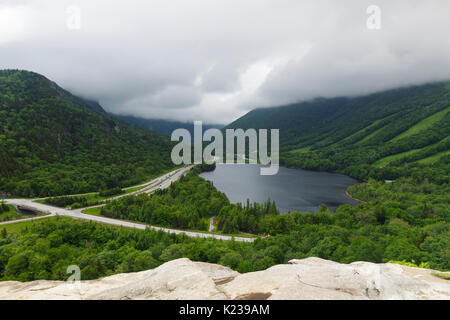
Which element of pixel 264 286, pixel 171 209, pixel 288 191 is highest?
pixel 264 286

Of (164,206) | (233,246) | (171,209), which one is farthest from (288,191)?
(233,246)

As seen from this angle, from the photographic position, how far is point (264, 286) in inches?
286

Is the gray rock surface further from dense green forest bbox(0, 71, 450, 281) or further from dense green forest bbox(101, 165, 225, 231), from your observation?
dense green forest bbox(101, 165, 225, 231)

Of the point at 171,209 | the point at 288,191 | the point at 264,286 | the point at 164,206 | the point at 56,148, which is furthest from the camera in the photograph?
the point at 56,148

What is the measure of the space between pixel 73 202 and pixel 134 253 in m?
45.0

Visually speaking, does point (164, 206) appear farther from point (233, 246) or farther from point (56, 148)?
point (56, 148)

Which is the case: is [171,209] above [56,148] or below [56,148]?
below

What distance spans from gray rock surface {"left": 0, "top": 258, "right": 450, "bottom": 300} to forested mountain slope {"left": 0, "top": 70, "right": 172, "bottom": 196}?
76.0 metres

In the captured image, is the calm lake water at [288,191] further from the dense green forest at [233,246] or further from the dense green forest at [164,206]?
the dense green forest at [233,246]

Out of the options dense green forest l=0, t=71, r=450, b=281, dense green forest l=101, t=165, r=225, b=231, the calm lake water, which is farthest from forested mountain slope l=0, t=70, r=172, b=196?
the calm lake water

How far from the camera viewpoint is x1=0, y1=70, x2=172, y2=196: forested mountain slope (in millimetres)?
75250

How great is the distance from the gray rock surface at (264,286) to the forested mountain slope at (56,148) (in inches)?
2990

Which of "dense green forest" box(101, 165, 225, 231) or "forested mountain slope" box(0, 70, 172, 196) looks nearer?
"dense green forest" box(101, 165, 225, 231)

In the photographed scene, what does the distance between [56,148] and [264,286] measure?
126 metres
